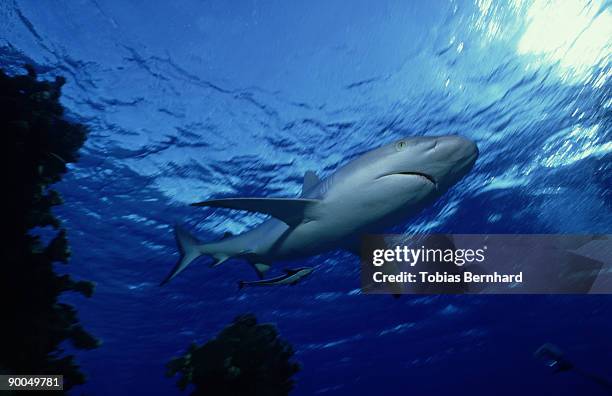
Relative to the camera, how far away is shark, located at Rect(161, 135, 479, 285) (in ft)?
14.5

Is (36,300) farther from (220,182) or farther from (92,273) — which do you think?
(92,273)

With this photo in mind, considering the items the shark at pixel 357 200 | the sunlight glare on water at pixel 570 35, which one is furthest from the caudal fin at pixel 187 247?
the sunlight glare on water at pixel 570 35

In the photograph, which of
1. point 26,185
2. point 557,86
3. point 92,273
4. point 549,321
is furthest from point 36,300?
point 549,321

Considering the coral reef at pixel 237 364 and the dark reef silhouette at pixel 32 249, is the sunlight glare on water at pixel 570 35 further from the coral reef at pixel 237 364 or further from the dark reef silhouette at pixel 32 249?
the dark reef silhouette at pixel 32 249

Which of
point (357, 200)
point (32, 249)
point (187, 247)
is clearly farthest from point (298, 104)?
point (32, 249)

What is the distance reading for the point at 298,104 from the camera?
10648 mm

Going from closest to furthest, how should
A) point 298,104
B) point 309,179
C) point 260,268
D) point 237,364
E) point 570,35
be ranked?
point 309,179 < point 260,268 < point 237,364 < point 570,35 < point 298,104

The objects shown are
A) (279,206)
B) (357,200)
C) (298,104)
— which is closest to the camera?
(357,200)

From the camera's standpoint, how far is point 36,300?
6184 millimetres

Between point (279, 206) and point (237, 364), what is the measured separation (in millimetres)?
4327

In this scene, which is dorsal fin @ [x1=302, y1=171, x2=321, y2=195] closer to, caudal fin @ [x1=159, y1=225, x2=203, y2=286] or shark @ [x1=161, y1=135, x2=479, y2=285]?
shark @ [x1=161, y1=135, x2=479, y2=285]

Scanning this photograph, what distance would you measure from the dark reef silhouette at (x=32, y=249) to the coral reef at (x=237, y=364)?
6.90 ft

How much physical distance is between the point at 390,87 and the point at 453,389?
237ft

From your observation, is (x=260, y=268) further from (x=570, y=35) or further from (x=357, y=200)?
(x=570, y=35)
